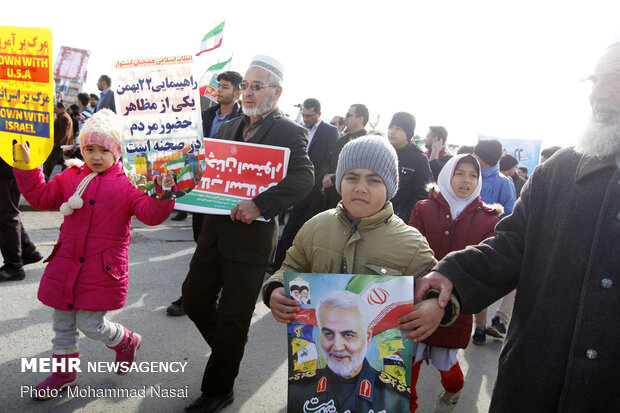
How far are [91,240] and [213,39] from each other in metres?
7.15

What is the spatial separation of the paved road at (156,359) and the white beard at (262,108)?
1926 mm

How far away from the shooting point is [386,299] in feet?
5.33

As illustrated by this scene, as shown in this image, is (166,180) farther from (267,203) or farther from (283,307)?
(283,307)

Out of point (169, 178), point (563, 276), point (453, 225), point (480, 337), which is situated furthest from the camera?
point (480, 337)

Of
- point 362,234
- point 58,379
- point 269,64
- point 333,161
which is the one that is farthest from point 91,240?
point 333,161

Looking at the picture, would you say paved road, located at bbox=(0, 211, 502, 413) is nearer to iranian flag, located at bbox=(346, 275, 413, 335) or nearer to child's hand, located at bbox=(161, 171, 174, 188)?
child's hand, located at bbox=(161, 171, 174, 188)

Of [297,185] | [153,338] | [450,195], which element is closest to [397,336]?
[297,185]

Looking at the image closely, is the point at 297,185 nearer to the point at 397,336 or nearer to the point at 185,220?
the point at 397,336

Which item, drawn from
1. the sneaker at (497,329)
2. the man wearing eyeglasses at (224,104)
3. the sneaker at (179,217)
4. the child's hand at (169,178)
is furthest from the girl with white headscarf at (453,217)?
the sneaker at (179,217)

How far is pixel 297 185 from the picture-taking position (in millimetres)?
2744

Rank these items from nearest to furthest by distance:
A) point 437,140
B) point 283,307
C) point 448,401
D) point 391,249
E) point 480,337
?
point 283,307 < point 391,249 < point 448,401 < point 480,337 < point 437,140

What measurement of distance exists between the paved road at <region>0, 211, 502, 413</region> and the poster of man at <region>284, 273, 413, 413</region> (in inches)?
56.1

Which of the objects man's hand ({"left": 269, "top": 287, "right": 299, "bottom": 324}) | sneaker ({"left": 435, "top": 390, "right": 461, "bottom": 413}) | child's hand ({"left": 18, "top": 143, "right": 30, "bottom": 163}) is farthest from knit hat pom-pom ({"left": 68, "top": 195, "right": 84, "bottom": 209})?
sneaker ({"left": 435, "top": 390, "right": 461, "bottom": 413})

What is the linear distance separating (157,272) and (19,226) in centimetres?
157
